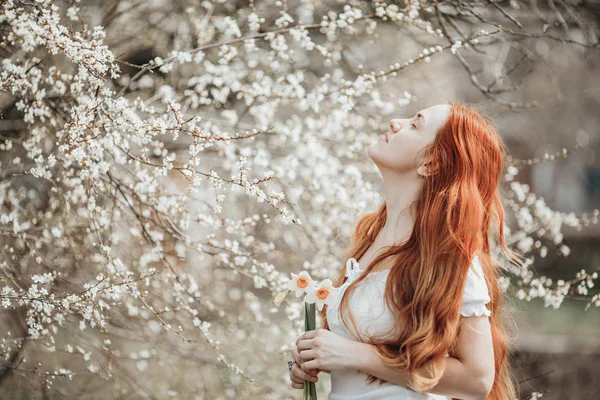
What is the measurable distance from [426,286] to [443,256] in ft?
0.30

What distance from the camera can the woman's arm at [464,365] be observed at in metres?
1.51

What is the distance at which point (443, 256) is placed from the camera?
1.58 meters

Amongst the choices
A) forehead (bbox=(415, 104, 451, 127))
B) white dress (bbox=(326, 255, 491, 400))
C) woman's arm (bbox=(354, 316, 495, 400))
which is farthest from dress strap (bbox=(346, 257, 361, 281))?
forehead (bbox=(415, 104, 451, 127))

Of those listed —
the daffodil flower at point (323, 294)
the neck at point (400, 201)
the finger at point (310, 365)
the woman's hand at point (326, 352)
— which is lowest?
the finger at point (310, 365)

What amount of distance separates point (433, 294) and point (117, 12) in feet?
8.37

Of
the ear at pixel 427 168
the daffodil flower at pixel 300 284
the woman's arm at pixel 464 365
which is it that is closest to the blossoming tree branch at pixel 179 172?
the daffodil flower at pixel 300 284

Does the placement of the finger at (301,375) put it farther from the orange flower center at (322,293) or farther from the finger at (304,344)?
the orange flower center at (322,293)

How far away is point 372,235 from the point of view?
190cm

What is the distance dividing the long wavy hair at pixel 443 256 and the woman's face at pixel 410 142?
0.07ft

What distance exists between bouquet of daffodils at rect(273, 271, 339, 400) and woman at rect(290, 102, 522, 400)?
0.05 m

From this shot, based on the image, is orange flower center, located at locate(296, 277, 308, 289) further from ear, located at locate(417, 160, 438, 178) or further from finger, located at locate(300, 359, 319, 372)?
ear, located at locate(417, 160, 438, 178)

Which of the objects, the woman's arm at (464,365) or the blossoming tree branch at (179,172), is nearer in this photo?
the woman's arm at (464,365)

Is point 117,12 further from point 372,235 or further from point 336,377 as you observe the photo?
point 336,377

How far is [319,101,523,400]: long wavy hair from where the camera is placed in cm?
150
